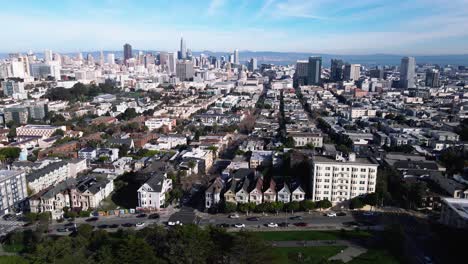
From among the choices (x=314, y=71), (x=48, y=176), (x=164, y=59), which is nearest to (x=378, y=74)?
(x=314, y=71)

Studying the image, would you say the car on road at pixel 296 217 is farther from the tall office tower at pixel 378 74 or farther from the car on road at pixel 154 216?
the tall office tower at pixel 378 74

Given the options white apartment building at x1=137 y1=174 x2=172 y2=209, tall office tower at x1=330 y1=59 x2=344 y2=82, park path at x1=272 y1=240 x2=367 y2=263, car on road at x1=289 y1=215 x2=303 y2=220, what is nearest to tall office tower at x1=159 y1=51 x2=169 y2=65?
tall office tower at x1=330 y1=59 x2=344 y2=82

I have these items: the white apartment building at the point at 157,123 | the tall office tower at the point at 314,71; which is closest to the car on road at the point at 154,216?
the white apartment building at the point at 157,123

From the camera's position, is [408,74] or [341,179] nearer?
[341,179]

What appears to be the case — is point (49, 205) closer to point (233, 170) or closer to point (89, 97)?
point (233, 170)

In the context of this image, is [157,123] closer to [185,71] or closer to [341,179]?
[341,179]

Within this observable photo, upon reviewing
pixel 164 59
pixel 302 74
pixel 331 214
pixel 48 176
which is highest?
pixel 164 59
